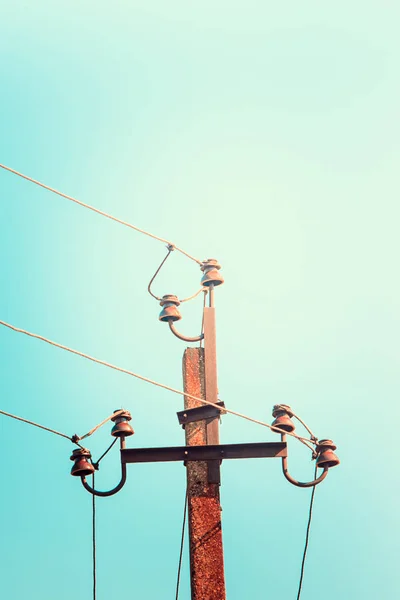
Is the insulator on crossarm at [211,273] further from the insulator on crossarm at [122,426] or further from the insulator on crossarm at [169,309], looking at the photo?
the insulator on crossarm at [122,426]

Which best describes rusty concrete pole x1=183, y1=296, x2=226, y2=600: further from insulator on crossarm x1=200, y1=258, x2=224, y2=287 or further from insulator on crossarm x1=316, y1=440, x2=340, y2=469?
insulator on crossarm x1=316, y1=440, x2=340, y2=469

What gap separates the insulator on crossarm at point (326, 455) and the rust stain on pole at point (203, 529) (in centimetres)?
91

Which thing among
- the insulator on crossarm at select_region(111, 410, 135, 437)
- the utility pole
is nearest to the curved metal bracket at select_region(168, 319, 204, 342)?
the utility pole

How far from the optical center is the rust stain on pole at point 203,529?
6270 mm

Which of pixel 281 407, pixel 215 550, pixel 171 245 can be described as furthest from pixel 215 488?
pixel 171 245

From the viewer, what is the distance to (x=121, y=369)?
6559 mm

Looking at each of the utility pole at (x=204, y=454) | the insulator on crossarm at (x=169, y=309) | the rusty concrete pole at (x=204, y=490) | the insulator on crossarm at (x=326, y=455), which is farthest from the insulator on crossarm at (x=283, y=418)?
the insulator on crossarm at (x=169, y=309)

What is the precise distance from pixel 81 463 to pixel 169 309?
1445 millimetres

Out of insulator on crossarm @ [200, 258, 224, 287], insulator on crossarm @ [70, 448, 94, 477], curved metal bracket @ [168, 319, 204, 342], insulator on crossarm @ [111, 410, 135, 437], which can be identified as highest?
insulator on crossarm @ [200, 258, 224, 287]

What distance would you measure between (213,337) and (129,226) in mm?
1357

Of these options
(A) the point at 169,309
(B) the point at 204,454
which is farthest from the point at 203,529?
(A) the point at 169,309

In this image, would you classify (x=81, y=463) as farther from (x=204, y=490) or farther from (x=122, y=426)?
(x=204, y=490)

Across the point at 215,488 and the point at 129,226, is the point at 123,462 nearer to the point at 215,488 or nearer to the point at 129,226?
the point at 215,488

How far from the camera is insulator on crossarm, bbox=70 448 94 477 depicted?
675 centimetres
